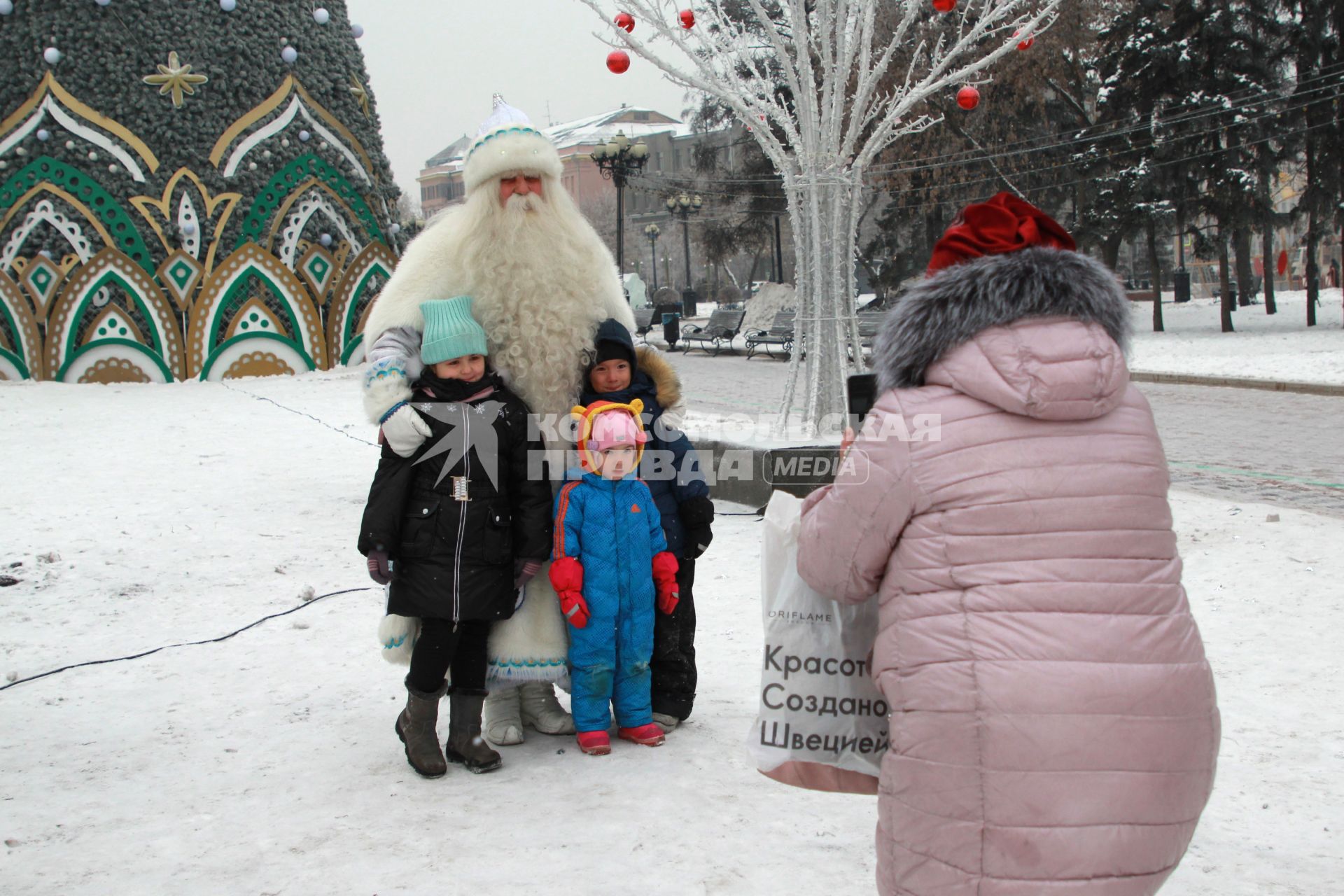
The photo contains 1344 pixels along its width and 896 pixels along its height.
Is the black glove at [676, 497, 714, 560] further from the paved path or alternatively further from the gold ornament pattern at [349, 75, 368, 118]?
the gold ornament pattern at [349, 75, 368, 118]

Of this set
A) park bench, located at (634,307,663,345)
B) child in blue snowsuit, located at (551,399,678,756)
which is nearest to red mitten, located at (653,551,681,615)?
child in blue snowsuit, located at (551,399,678,756)

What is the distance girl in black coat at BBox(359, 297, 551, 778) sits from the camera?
11.0 ft

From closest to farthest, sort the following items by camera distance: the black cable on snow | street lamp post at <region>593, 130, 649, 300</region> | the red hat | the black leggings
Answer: the red hat → the black leggings → the black cable on snow → street lamp post at <region>593, 130, 649, 300</region>

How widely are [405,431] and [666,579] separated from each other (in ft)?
3.16

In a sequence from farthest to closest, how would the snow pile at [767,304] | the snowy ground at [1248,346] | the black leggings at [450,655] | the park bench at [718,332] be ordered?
the snow pile at [767,304], the park bench at [718,332], the snowy ground at [1248,346], the black leggings at [450,655]

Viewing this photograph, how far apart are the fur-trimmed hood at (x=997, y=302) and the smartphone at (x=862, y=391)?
0.36m

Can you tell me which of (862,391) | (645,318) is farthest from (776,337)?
(862,391)

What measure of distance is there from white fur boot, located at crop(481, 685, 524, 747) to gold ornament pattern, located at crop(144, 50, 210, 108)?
13119mm

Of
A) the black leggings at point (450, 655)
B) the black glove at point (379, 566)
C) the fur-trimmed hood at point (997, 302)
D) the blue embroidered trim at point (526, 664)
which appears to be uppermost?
the fur-trimmed hood at point (997, 302)

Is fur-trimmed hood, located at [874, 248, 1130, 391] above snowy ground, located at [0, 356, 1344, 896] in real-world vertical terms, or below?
above

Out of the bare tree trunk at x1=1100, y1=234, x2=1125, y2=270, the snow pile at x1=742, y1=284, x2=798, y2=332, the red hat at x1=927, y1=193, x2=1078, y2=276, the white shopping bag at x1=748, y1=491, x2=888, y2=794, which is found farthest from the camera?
the snow pile at x1=742, y1=284, x2=798, y2=332

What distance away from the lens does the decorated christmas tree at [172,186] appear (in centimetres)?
1401

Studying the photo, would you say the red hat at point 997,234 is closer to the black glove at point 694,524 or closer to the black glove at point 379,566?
the black glove at point 694,524

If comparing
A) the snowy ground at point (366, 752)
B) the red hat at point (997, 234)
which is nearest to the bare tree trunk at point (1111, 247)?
the snowy ground at point (366, 752)
